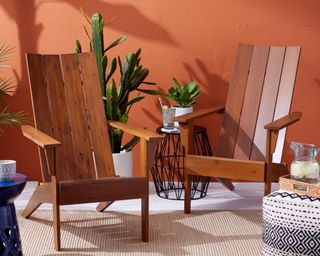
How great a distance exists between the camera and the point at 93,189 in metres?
3.58

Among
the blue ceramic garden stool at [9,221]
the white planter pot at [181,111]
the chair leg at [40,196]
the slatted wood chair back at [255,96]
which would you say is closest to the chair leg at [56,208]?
the chair leg at [40,196]

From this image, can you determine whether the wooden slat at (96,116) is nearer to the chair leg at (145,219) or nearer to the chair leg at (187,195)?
the chair leg at (145,219)

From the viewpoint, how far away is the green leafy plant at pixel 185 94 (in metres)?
4.66

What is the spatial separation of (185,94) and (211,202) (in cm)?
77

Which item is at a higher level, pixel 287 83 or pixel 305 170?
pixel 287 83

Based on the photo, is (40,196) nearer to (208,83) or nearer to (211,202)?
(211,202)

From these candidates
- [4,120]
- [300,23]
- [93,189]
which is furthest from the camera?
[300,23]

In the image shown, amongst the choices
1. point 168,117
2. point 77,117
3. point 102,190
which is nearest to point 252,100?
point 168,117

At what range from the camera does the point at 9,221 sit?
3.27m

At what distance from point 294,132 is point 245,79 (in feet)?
2.11

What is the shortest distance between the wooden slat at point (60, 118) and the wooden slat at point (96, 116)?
0.14 metres

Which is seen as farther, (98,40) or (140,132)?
(98,40)

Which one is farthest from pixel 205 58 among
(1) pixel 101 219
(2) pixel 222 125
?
(1) pixel 101 219

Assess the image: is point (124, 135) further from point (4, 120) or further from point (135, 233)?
point (135, 233)
